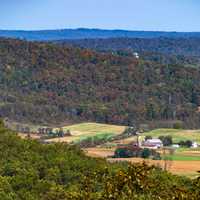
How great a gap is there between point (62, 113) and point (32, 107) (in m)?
4.50

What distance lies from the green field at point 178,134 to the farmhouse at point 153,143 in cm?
197

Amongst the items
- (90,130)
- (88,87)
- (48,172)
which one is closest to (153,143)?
(90,130)

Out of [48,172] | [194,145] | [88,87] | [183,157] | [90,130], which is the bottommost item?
[90,130]

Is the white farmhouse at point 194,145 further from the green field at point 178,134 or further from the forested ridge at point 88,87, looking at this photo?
the forested ridge at point 88,87

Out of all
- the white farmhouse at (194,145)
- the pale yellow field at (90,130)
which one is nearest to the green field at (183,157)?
the white farmhouse at (194,145)

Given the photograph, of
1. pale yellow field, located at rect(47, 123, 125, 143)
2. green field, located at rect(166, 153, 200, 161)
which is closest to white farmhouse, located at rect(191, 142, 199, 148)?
green field, located at rect(166, 153, 200, 161)

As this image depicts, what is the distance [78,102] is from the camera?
386ft

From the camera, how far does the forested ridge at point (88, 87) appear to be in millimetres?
107375

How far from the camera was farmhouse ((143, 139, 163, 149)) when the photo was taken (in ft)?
259

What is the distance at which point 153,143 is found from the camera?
8144 cm

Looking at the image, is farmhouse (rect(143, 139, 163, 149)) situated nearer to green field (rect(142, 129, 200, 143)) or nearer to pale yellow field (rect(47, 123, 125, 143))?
green field (rect(142, 129, 200, 143))

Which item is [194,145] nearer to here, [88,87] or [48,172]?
[48,172]

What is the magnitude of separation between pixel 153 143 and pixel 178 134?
663 cm

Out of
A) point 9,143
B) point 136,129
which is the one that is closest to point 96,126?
point 136,129
